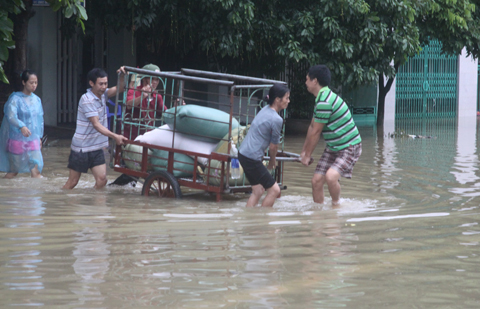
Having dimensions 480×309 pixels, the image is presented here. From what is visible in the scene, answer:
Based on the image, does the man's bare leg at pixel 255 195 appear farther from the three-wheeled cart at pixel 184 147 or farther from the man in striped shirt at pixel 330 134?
the man in striped shirt at pixel 330 134

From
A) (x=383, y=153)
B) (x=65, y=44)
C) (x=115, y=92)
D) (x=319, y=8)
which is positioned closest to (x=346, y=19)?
(x=319, y=8)

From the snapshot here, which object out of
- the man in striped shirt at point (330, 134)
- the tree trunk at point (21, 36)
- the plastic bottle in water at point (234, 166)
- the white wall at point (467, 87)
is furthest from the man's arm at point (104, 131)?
the white wall at point (467, 87)

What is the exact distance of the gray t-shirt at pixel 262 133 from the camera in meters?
6.22

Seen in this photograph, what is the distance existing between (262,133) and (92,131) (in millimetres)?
1981

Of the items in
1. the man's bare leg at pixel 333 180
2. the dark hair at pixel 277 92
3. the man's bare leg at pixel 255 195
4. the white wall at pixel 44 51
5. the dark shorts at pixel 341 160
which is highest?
the white wall at pixel 44 51

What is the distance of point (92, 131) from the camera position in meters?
7.24

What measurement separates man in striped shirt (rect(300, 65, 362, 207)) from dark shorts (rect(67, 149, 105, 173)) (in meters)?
2.22

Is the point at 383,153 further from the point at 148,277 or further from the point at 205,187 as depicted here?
the point at 148,277

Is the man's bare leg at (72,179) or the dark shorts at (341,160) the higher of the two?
the dark shorts at (341,160)

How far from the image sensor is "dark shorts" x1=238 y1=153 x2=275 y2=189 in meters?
6.34

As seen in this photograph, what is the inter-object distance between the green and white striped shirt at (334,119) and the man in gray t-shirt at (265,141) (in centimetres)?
32

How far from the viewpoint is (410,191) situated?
775cm

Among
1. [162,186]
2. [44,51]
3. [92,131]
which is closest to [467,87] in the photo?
[44,51]

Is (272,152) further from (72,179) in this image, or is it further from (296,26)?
(296,26)
